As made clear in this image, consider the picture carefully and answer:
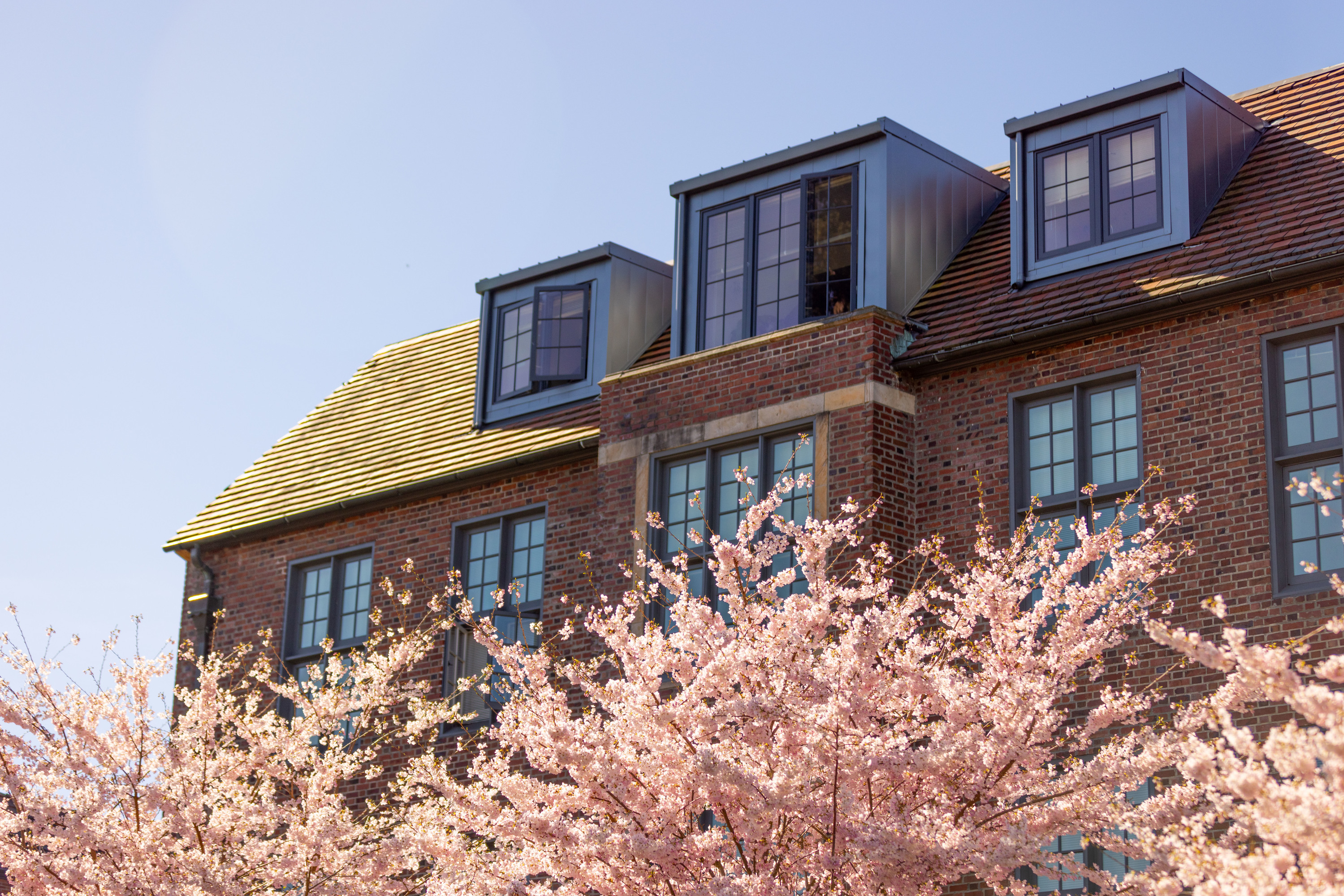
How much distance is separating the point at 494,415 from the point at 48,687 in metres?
7.07

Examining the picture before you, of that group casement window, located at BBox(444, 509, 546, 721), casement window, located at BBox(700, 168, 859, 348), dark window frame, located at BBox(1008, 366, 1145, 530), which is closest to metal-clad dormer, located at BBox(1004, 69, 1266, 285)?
dark window frame, located at BBox(1008, 366, 1145, 530)

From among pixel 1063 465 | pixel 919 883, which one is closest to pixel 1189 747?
pixel 919 883

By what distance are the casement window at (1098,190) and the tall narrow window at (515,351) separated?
22.4ft

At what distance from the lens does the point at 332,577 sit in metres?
22.2

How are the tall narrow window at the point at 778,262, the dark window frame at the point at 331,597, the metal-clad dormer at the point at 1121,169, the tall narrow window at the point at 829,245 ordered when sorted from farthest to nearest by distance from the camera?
1. the dark window frame at the point at 331,597
2. the tall narrow window at the point at 778,262
3. the tall narrow window at the point at 829,245
4. the metal-clad dormer at the point at 1121,169

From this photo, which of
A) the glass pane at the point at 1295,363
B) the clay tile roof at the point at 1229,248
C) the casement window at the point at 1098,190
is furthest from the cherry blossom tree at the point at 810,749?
the casement window at the point at 1098,190

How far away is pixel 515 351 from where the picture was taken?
2183cm

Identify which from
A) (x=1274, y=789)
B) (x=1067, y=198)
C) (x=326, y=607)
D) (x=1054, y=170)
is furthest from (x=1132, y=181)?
(x=326, y=607)

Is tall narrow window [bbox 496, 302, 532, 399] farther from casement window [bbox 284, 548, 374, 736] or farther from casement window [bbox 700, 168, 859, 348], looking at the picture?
casement window [bbox 700, 168, 859, 348]

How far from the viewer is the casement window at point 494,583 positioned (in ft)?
→ 65.6

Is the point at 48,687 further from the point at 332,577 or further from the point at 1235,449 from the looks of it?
the point at 1235,449

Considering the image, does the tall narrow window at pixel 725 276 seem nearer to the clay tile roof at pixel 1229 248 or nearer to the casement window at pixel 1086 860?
the clay tile roof at pixel 1229 248

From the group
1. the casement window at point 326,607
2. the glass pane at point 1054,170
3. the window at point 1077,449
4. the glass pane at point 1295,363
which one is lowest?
the casement window at point 326,607

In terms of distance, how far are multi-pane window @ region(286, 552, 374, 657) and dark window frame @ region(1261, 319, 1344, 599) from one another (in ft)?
36.7
